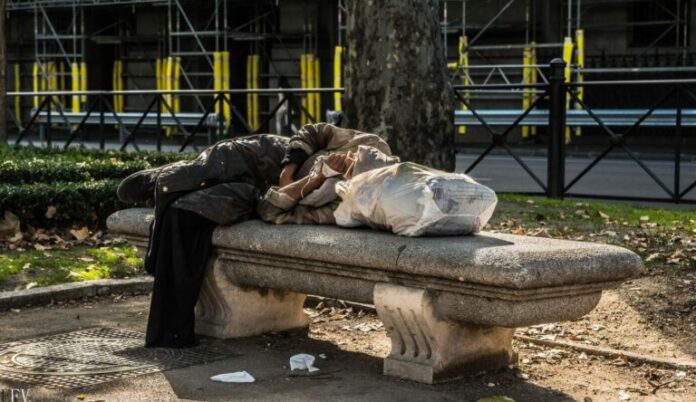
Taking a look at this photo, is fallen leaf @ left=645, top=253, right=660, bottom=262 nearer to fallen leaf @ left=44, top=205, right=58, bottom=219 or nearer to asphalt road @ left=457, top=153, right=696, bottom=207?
fallen leaf @ left=44, top=205, right=58, bottom=219

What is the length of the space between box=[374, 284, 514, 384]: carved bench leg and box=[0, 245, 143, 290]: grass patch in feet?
12.0

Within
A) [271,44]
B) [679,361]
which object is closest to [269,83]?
[271,44]

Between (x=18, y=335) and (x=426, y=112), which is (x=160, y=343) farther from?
(x=426, y=112)

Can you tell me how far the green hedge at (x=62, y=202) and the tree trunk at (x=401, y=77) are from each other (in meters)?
2.69

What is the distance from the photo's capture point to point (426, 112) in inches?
401

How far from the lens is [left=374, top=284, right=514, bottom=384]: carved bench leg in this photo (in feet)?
19.6

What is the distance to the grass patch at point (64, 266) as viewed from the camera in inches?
357

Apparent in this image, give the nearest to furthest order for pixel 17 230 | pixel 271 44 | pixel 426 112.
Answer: pixel 426 112 < pixel 17 230 < pixel 271 44

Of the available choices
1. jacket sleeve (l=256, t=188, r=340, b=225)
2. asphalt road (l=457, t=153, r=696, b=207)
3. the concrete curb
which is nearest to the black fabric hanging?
jacket sleeve (l=256, t=188, r=340, b=225)

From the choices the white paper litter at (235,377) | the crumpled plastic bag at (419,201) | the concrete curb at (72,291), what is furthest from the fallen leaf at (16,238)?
the crumpled plastic bag at (419,201)

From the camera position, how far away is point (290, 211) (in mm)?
6883

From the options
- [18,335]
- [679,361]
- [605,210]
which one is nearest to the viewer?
[679,361]

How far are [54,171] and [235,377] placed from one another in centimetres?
671

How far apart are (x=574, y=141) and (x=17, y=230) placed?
16.6 metres
